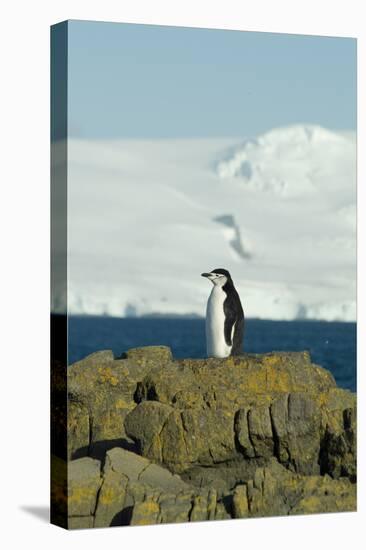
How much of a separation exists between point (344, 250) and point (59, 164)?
3.63 metres

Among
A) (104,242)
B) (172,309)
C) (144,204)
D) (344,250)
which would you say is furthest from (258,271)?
(172,309)

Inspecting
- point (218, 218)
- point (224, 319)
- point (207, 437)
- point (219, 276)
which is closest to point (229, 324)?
point (224, 319)

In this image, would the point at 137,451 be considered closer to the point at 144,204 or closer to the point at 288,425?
the point at 288,425

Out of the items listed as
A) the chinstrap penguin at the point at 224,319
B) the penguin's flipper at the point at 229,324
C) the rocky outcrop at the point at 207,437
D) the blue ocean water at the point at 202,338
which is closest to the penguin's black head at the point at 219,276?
the chinstrap penguin at the point at 224,319

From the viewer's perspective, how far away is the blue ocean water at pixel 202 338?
57.7 m

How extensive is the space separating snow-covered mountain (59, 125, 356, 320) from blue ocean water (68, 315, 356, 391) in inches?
264

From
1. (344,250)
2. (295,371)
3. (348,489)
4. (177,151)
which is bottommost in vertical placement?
(348,489)

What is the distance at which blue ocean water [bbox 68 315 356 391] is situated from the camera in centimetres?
5769

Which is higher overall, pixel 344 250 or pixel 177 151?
pixel 177 151

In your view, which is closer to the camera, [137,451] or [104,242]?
[137,451]

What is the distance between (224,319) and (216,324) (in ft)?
0.35

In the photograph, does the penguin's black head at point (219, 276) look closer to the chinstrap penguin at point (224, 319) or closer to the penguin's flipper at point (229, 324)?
the chinstrap penguin at point (224, 319)

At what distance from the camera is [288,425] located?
16891 millimetres

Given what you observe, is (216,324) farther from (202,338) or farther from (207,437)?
(202,338)
